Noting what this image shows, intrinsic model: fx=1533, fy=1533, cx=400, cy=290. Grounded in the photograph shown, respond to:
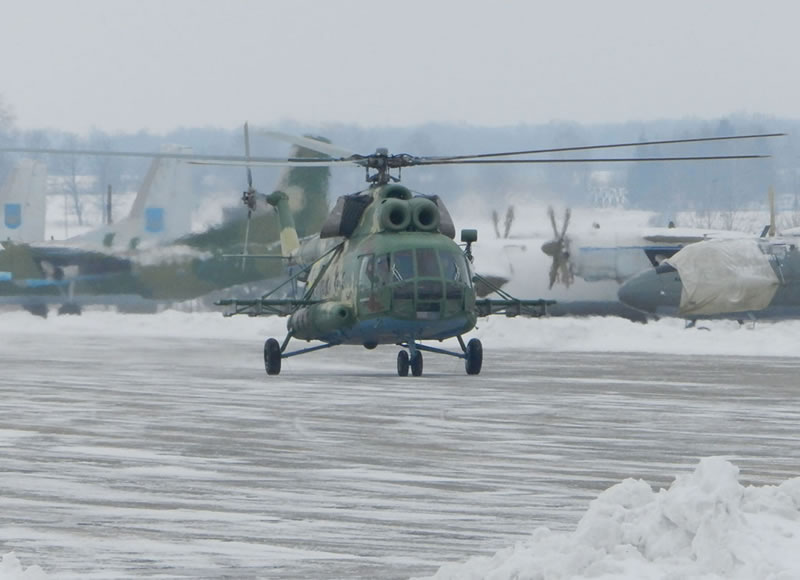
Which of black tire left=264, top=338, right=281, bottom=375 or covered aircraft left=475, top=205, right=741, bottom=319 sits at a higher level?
covered aircraft left=475, top=205, right=741, bottom=319

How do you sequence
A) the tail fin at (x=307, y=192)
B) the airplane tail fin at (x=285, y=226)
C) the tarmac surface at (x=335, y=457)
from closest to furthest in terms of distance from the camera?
the tarmac surface at (x=335, y=457) < the airplane tail fin at (x=285, y=226) < the tail fin at (x=307, y=192)

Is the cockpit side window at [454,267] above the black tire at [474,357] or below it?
above

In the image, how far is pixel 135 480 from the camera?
11766mm

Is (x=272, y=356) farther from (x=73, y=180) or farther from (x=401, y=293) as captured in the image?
(x=73, y=180)

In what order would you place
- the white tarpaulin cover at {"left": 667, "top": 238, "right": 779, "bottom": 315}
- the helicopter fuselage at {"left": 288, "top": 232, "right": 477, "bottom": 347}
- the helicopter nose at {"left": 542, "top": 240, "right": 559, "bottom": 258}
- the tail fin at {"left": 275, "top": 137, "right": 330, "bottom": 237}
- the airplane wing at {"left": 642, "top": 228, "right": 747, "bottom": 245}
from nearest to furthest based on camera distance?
the helicopter fuselage at {"left": 288, "top": 232, "right": 477, "bottom": 347}, the white tarpaulin cover at {"left": 667, "top": 238, "right": 779, "bottom": 315}, the airplane wing at {"left": 642, "top": 228, "right": 747, "bottom": 245}, the helicopter nose at {"left": 542, "top": 240, "right": 559, "bottom": 258}, the tail fin at {"left": 275, "top": 137, "right": 330, "bottom": 237}

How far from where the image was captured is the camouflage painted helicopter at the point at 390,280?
23.5 metres

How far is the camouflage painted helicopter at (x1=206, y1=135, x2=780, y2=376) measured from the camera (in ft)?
77.0

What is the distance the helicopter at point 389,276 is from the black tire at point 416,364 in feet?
0.05

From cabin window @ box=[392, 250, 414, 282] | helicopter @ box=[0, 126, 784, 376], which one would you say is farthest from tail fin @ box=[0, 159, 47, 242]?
cabin window @ box=[392, 250, 414, 282]

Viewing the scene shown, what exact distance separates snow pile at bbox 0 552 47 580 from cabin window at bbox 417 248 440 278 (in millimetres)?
16093

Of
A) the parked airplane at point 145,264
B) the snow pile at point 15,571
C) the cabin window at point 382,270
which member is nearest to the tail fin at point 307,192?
the parked airplane at point 145,264

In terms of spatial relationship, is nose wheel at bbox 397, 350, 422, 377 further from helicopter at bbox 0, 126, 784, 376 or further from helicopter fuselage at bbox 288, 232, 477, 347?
helicopter fuselage at bbox 288, 232, 477, 347

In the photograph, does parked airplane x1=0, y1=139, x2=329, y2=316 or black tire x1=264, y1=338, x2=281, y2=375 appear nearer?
black tire x1=264, y1=338, x2=281, y2=375

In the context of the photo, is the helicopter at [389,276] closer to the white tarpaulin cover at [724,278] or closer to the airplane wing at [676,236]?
the white tarpaulin cover at [724,278]
